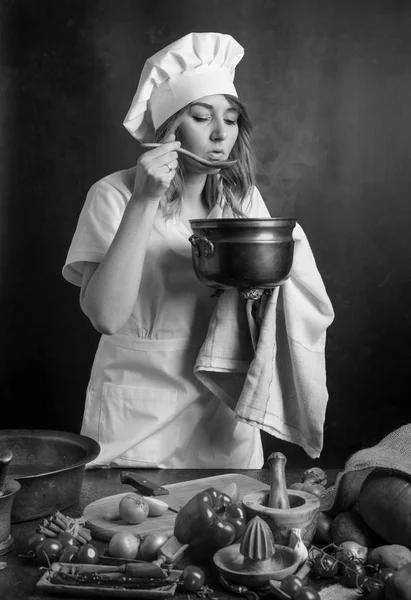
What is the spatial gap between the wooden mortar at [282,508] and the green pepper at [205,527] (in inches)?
1.2

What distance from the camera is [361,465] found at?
1.34 meters

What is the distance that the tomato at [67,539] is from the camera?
4.19ft

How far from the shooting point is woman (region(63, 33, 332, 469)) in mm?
1975

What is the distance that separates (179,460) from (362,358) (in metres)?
1.75

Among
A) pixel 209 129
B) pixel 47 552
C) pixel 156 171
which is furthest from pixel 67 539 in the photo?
pixel 209 129

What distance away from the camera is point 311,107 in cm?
349

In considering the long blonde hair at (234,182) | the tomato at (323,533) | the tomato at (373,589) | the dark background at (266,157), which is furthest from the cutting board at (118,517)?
the dark background at (266,157)

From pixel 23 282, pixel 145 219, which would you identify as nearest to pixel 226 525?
pixel 145 219

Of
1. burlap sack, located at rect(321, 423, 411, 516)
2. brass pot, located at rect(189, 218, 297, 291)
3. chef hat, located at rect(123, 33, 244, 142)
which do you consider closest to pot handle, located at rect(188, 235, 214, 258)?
brass pot, located at rect(189, 218, 297, 291)

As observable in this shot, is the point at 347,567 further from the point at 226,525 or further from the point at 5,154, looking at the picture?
the point at 5,154

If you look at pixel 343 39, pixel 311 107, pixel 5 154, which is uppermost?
pixel 343 39

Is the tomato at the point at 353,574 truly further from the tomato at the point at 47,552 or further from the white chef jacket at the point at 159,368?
the white chef jacket at the point at 159,368

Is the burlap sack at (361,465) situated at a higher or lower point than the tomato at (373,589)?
higher

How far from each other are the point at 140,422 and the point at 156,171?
628 mm
